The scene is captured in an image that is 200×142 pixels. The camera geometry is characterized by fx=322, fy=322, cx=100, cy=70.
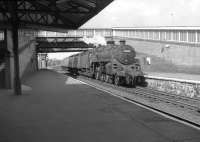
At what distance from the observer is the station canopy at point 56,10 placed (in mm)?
14633

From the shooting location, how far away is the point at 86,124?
9.65 m

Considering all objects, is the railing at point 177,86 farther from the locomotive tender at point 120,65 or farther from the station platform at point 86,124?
the station platform at point 86,124

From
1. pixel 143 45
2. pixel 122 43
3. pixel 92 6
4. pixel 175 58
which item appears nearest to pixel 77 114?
pixel 92 6

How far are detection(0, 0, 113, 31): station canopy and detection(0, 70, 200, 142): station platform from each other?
4.38 meters

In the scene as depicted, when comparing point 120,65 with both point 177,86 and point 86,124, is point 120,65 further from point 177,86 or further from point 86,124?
point 86,124

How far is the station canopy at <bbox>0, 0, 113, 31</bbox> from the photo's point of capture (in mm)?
14633

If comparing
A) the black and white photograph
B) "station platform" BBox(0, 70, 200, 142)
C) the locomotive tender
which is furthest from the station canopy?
the locomotive tender

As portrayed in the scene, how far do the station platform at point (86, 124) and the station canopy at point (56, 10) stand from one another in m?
4.38

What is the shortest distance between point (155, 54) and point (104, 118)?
34571 millimetres

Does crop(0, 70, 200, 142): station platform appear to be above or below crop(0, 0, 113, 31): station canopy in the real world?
below

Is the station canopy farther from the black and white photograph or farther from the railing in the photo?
the railing

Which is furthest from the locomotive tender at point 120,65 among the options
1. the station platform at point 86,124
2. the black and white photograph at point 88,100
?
the station platform at point 86,124

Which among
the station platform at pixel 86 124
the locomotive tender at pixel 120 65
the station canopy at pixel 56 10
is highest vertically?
the station canopy at pixel 56 10

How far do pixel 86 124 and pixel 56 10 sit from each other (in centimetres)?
782
